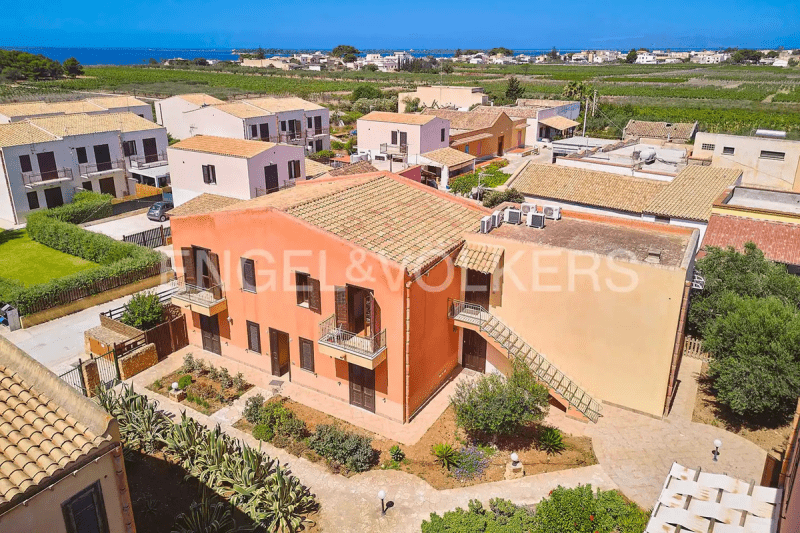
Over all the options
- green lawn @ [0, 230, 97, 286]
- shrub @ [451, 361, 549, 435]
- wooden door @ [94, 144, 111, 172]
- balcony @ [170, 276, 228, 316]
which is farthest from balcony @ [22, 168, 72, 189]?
shrub @ [451, 361, 549, 435]

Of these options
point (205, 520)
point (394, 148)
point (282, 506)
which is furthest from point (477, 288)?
point (394, 148)

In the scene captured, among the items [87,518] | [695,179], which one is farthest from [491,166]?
[87,518]

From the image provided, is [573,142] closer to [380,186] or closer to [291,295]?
[380,186]

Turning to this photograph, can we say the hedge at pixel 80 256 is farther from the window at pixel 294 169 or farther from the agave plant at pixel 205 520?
the agave plant at pixel 205 520

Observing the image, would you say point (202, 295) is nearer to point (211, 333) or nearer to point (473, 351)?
point (211, 333)

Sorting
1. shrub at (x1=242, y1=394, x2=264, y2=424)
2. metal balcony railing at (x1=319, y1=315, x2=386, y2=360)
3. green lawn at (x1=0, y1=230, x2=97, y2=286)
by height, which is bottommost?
shrub at (x1=242, y1=394, x2=264, y2=424)

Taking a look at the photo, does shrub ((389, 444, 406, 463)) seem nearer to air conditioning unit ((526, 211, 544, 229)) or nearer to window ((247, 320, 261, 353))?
window ((247, 320, 261, 353))

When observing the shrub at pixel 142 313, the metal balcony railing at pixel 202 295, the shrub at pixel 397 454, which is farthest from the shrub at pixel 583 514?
the shrub at pixel 142 313
